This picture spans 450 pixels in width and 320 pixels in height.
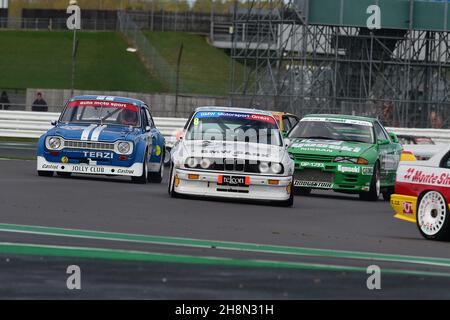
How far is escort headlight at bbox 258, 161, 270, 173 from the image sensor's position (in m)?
17.8

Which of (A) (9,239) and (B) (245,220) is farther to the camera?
(B) (245,220)

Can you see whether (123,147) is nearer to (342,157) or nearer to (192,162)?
(192,162)

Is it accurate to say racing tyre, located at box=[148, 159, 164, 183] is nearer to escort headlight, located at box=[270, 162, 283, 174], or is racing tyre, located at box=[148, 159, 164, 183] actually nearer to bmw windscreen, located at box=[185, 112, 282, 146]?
bmw windscreen, located at box=[185, 112, 282, 146]

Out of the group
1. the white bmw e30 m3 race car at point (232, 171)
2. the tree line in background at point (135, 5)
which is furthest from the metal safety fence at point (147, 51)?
the white bmw e30 m3 race car at point (232, 171)

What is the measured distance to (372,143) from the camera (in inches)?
846

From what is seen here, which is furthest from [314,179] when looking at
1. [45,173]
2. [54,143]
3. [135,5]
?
[135,5]

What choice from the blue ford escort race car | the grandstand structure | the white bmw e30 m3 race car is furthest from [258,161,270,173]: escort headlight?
the grandstand structure

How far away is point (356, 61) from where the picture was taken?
52906mm

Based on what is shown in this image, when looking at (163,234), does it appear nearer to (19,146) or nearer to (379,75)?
(19,146)

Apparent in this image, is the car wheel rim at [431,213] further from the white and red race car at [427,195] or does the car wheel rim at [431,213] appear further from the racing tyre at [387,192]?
the racing tyre at [387,192]

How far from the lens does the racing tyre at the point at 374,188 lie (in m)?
20.9

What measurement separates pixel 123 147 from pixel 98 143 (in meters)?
0.40
